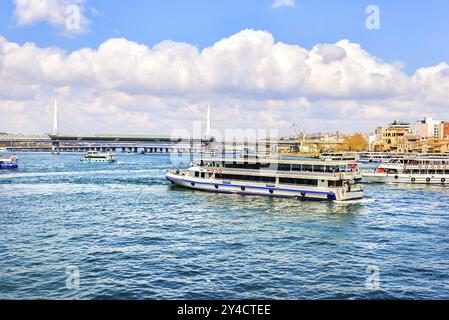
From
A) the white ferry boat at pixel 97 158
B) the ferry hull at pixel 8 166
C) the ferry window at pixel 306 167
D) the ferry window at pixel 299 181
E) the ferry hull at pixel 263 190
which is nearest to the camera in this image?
the ferry hull at pixel 263 190

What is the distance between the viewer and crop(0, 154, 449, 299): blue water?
67.0 ft

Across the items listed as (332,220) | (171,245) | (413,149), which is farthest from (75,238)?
(413,149)

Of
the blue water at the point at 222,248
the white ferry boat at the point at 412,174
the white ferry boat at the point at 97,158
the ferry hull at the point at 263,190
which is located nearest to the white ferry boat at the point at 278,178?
the ferry hull at the point at 263,190

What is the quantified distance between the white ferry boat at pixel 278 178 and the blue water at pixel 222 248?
2161 millimetres

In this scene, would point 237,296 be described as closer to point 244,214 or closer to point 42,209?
point 244,214

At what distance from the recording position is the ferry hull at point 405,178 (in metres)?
72.2

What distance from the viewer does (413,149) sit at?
192500 millimetres

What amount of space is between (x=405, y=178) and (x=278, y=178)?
33353mm

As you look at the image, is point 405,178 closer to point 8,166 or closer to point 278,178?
point 278,178

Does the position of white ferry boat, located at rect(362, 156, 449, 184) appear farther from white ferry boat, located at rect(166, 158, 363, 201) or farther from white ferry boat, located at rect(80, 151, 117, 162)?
white ferry boat, located at rect(80, 151, 117, 162)

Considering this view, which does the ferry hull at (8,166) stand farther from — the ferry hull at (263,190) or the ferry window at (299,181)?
the ferry window at (299,181)

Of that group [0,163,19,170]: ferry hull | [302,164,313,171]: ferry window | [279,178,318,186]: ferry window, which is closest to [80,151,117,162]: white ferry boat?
[0,163,19,170]: ferry hull

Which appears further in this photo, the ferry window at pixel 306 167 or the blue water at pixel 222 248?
the ferry window at pixel 306 167

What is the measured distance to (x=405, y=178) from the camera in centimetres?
7462
